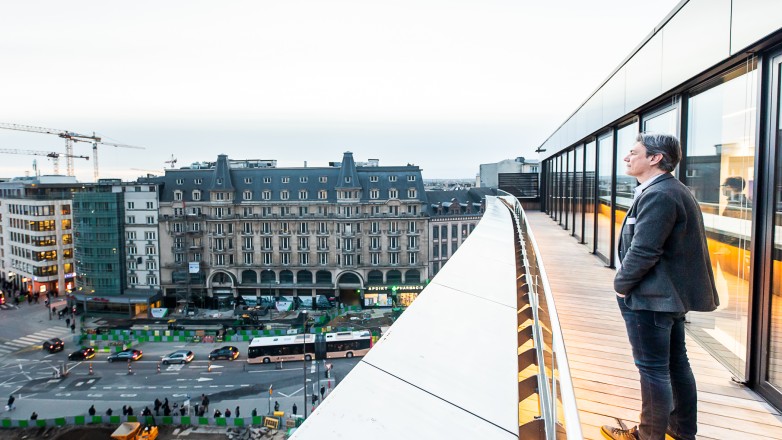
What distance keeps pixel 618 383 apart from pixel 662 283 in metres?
1.47

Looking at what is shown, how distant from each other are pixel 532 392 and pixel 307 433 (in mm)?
1468

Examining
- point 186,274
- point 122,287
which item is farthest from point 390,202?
point 122,287

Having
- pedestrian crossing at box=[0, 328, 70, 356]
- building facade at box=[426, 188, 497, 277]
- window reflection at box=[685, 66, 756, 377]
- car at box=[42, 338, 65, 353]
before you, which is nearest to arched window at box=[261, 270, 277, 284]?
building facade at box=[426, 188, 497, 277]

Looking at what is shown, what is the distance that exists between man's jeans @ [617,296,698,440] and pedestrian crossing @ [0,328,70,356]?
148 ft

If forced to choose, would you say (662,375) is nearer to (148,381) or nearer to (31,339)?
(148,381)

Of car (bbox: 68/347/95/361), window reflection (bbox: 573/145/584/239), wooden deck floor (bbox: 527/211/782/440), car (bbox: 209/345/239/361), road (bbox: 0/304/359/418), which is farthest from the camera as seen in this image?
car (bbox: 68/347/95/361)

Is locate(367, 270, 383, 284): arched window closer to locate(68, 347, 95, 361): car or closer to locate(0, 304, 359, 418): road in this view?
locate(0, 304, 359, 418): road

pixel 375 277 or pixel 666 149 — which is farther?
pixel 375 277

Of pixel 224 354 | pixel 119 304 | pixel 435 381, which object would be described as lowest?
pixel 119 304

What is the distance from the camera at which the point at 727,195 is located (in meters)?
4.52

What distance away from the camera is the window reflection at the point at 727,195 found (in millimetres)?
4039

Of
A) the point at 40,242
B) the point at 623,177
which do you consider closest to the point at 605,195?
the point at 623,177

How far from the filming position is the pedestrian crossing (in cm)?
3593

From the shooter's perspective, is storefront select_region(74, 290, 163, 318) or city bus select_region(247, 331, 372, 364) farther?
storefront select_region(74, 290, 163, 318)
